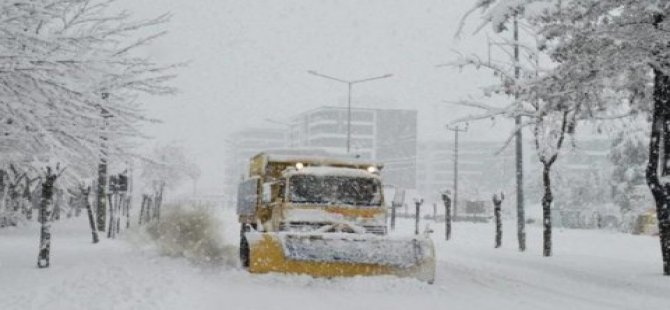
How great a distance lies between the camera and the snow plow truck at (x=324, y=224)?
1173cm

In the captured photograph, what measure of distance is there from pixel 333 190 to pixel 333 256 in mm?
1864

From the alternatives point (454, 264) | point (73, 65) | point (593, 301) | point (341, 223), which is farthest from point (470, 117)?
point (73, 65)

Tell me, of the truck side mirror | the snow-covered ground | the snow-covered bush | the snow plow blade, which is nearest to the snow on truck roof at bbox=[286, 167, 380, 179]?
the truck side mirror

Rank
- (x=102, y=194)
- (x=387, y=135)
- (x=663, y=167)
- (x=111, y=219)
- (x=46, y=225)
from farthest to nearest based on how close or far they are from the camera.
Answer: (x=387, y=135)
(x=102, y=194)
(x=111, y=219)
(x=663, y=167)
(x=46, y=225)

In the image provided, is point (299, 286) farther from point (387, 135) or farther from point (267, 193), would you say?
point (387, 135)

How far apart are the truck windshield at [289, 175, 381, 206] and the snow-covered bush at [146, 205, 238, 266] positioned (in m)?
2.80

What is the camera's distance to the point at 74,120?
12023 millimetres

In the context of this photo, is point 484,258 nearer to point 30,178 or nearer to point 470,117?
point 470,117

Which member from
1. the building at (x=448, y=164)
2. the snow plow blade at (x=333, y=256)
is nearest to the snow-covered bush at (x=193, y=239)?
the snow plow blade at (x=333, y=256)

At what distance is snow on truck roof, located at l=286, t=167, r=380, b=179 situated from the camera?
43.8ft

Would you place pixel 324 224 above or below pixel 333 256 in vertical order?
above

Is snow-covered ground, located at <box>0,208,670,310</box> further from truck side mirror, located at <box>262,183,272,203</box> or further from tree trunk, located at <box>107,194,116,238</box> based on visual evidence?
tree trunk, located at <box>107,194,116,238</box>

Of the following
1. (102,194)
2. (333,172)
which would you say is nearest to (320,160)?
(333,172)

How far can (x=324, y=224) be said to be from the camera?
1284 cm
